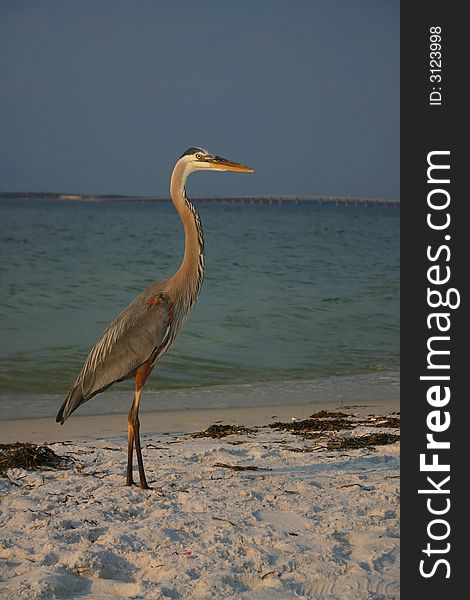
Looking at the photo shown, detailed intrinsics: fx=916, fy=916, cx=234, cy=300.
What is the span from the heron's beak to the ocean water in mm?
3141

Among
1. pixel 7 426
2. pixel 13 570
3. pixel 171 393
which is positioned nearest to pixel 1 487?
pixel 13 570

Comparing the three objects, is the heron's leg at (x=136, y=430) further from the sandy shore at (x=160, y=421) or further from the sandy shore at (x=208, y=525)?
the sandy shore at (x=160, y=421)

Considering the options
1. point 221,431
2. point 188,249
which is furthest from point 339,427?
point 188,249

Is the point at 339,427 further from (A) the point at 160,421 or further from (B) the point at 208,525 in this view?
(B) the point at 208,525

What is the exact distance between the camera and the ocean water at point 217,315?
958 centimetres

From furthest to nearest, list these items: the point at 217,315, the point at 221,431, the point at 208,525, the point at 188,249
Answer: the point at 217,315 → the point at 221,431 → the point at 188,249 → the point at 208,525

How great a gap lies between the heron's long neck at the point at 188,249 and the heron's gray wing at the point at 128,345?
154mm

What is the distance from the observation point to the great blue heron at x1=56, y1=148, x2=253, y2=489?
503 cm

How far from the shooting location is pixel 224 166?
542 cm

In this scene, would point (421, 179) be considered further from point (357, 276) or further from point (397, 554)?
point (357, 276)

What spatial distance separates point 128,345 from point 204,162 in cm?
119

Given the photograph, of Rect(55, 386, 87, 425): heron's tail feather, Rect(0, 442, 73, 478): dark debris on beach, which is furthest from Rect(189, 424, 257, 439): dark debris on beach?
Rect(55, 386, 87, 425): heron's tail feather

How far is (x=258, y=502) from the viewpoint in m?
4.44

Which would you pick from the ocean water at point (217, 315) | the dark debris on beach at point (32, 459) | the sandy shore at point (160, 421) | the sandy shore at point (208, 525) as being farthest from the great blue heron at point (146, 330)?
the ocean water at point (217, 315)
